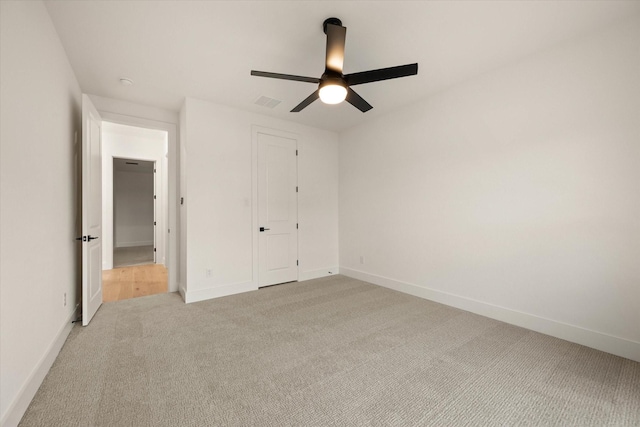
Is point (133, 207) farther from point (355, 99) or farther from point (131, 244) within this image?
point (355, 99)


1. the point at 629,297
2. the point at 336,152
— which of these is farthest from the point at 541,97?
the point at 336,152

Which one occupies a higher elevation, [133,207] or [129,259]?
[133,207]

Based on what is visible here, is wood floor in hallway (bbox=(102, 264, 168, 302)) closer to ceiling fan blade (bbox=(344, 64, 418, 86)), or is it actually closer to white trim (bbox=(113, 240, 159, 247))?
ceiling fan blade (bbox=(344, 64, 418, 86))

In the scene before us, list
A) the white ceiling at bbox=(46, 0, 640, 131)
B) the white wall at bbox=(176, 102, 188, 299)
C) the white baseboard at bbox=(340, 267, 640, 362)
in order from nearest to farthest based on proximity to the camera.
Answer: the white ceiling at bbox=(46, 0, 640, 131) → the white baseboard at bbox=(340, 267, 640, 362) → the white wall at bbox=(176, 102, 188, 299)

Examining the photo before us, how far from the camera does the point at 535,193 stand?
8.95ft

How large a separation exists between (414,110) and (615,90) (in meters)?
1.98

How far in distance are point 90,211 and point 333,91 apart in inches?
113

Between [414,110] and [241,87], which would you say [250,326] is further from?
[414,110]

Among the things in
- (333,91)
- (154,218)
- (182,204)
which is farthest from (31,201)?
(154,218)

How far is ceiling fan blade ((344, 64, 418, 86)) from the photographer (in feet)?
6.66

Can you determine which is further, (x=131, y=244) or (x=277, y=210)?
(x=131, y=244)

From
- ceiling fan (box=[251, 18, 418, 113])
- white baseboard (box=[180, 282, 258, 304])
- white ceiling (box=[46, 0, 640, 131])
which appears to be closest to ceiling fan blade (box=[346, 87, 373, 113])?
ceiling fan (box=[251, 18, 418, 113])

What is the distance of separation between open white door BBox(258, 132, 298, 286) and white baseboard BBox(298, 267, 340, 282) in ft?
0.44

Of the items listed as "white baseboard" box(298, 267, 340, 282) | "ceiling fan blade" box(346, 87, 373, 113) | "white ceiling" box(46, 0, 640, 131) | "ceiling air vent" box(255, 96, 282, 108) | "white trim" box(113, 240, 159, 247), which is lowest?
"white trim" box(113, 240, 159, 247)
